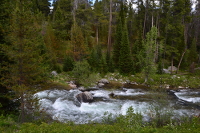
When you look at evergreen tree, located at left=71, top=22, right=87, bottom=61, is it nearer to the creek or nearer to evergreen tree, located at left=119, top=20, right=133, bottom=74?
the creek

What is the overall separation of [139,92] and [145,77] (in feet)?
16.2

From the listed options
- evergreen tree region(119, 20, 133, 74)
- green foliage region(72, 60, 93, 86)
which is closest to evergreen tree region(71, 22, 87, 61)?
green foliage region(72, 60, 93, 86)

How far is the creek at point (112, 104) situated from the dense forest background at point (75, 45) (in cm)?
256

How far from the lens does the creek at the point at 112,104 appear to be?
12344 millimetres

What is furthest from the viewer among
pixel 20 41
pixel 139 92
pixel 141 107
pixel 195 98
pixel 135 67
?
pixel 135 67

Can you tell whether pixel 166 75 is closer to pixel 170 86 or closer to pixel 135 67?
pixel 170 86

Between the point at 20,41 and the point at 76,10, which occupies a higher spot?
the point at 76,10

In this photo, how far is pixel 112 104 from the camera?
1573 centimetres

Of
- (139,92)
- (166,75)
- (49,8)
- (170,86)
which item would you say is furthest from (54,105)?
(49,8)

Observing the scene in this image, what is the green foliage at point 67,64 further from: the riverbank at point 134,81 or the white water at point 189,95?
the white water at point 189,95

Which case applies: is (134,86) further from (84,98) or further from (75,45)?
(75,45)

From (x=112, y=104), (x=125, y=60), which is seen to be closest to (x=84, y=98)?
(x=112, y=104)

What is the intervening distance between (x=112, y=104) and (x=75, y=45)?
10.6m

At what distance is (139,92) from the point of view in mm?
19984
